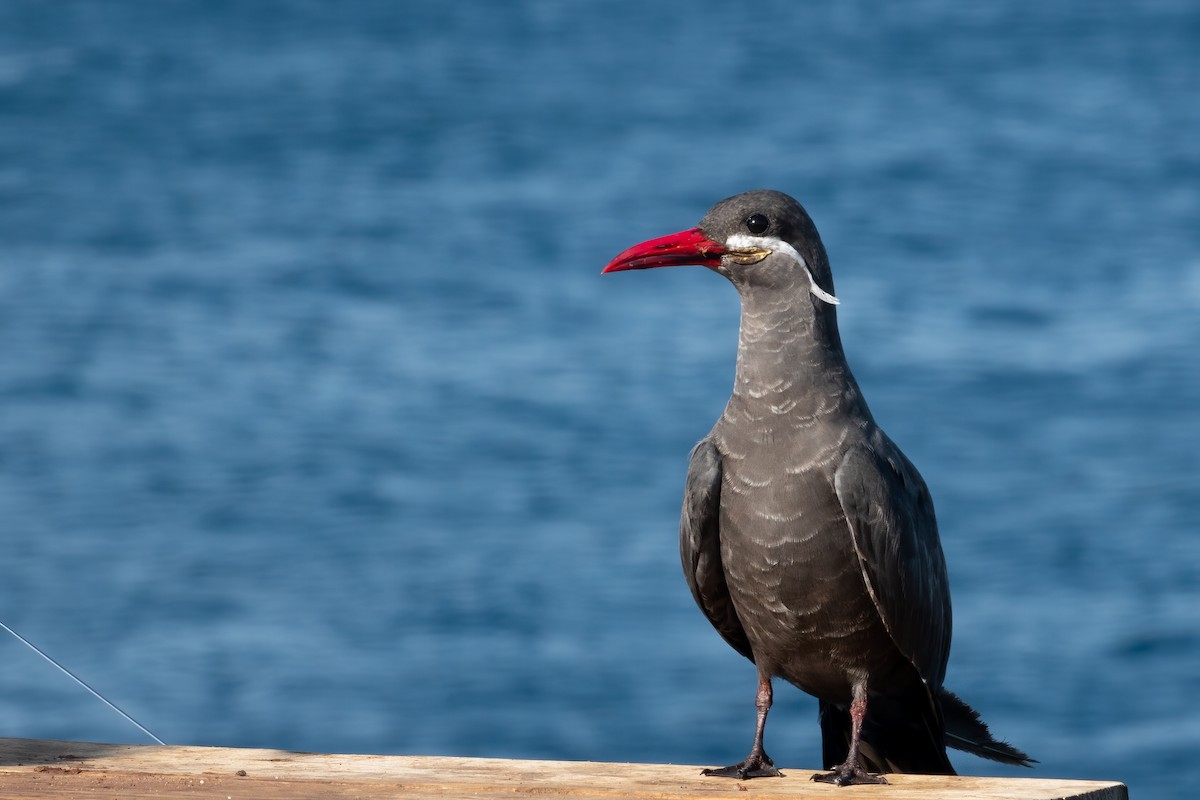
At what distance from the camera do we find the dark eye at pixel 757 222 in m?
2.86

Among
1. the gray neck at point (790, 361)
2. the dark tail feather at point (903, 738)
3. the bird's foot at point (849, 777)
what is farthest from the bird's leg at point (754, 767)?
the gray neck at point (790, 361)

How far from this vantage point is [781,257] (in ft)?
9.45

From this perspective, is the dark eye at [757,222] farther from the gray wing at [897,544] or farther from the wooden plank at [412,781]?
the wooden plank at [412,781]

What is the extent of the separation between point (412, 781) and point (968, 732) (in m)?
1.19

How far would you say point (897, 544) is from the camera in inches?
112

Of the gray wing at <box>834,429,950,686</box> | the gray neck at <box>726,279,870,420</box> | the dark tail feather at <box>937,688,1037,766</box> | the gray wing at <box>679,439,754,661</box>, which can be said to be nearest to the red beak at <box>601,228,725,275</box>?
the gray neck at <box>726,279,870,420</box>

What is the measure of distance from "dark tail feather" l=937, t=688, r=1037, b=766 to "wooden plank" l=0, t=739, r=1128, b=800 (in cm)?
43

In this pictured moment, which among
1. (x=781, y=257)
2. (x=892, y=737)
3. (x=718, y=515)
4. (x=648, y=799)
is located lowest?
(x=648, y=799)

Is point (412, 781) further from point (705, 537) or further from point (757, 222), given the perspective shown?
point (757, 222)

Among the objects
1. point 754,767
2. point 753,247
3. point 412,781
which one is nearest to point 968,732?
point 754,767

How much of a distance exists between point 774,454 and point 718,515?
0.17 m

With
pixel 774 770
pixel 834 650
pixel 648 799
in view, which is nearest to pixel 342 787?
pixel 648 799

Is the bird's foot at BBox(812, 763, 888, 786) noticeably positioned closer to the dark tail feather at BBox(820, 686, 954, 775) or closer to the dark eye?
the dark tail feather at BBox(820, 686, 954, 775)

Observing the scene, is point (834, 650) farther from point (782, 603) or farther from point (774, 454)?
point (774, 454)
